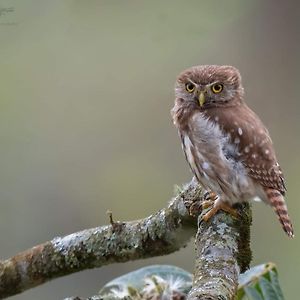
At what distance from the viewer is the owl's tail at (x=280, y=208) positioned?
3.09 meters

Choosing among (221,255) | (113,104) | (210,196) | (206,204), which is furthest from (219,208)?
(113,104)

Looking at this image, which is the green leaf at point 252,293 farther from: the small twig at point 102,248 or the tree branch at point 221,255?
the small twig at point 102,248

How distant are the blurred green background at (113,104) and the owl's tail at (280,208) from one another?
7.58 feet

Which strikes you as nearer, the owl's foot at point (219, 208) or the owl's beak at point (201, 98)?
the owl's foot at point (219, 208)

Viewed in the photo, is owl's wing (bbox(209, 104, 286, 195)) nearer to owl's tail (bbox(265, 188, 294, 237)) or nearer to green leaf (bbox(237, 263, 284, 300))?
owl's tail (bbox(265, 188, 294, 237))

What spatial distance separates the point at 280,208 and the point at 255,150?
0.20m

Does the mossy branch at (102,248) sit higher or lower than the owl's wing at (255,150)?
lower

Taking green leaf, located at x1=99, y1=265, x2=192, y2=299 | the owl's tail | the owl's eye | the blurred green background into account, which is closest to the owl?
the owl's tail

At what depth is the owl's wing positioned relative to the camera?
125 inches

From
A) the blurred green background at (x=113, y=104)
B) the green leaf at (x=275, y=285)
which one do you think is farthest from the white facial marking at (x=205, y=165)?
the blurred green background at (x=113, y=104)

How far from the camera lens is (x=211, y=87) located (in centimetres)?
342

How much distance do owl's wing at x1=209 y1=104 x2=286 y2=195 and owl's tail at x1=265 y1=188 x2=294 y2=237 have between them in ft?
0.08

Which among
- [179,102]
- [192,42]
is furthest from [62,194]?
[179,102]

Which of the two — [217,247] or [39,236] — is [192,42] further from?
[217,247]
